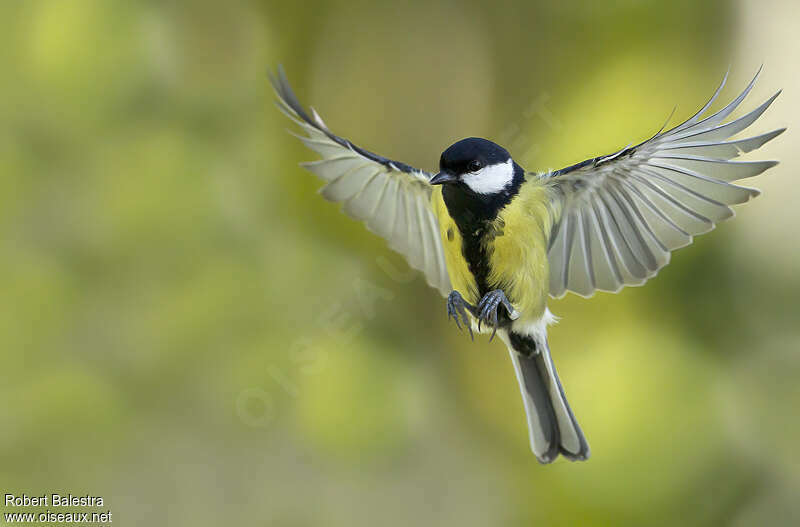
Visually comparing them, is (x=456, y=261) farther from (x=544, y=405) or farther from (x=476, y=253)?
(x=544, y=405)

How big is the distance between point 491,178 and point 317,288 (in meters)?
1.39

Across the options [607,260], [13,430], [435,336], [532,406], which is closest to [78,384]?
[13,430]

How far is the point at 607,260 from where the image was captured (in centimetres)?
104

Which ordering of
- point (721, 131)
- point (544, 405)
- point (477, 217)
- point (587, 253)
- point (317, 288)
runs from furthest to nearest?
point (317, 288) < point (544, 405) < point (587, 253) < point (477, 217) < point (721, 131)

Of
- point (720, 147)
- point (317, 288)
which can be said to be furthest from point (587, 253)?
point (317, 288)

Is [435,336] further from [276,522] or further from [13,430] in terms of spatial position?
[13,430]

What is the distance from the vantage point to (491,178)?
0.92 metres

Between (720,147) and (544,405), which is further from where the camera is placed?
(544,405)

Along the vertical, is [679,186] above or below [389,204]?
below

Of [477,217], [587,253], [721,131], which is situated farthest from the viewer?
[587,253]

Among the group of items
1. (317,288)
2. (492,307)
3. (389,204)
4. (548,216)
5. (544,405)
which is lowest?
(544,405)

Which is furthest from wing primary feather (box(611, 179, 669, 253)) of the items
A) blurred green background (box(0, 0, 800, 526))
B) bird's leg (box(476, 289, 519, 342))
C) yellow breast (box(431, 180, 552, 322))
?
blurred green background (box(0, 0, 800, 526))

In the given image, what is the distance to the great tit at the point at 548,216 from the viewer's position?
Result: 2.91 feet

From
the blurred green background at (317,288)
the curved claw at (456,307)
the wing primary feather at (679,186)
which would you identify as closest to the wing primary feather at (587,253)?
the wing primary feather at (679,186)
